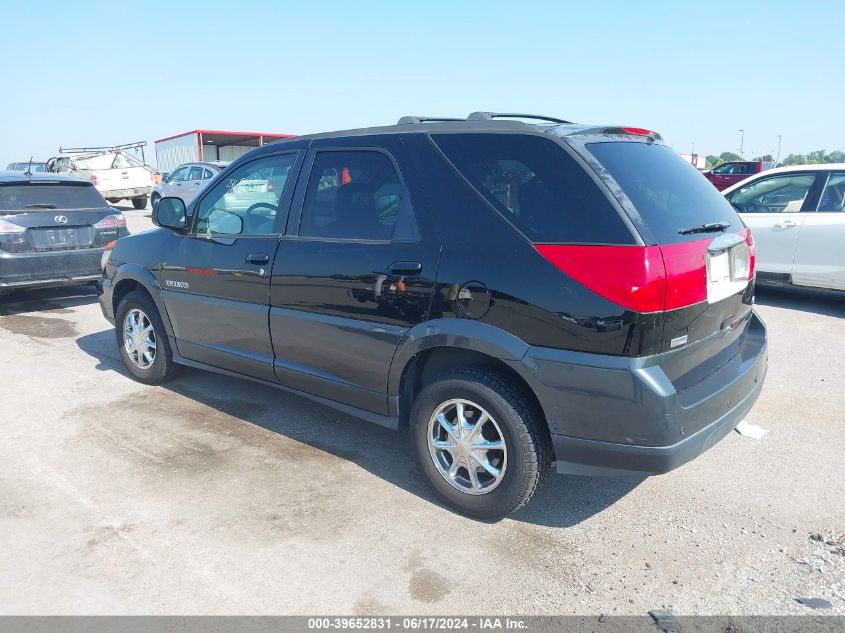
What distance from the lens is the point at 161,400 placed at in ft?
16.6

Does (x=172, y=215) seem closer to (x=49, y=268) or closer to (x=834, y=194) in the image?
(x=49, y=268)

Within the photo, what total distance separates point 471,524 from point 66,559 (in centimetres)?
189

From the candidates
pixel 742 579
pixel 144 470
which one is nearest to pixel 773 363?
pixel 742 579

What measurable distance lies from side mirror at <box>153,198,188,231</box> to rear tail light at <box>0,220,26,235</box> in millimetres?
3692

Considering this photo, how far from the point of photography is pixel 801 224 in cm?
765

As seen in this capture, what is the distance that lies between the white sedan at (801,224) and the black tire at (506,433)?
19.3 feet

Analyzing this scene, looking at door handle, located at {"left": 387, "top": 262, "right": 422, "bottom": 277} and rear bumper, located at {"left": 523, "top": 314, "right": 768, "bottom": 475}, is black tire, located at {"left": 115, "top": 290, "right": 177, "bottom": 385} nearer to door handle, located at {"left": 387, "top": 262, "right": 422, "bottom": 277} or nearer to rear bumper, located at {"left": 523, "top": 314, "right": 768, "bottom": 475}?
door handle, located at {"left": 387, "top": 262, "right": 422, "bottom": 277}

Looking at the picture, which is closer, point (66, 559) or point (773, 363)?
point (66, 559)

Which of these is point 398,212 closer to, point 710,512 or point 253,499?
point 253,499

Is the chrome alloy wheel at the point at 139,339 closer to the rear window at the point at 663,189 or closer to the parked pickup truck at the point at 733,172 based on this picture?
the rear window at the point at 663,189

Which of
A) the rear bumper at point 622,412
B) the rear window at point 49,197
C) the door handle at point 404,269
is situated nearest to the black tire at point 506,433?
the rear bumper at point 622,412

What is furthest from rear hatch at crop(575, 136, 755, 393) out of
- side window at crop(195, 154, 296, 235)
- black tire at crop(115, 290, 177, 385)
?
black tire at crop(115, 290, 177, 385)

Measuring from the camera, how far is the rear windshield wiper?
3.02m

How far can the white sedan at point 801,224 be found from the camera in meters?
7.43
